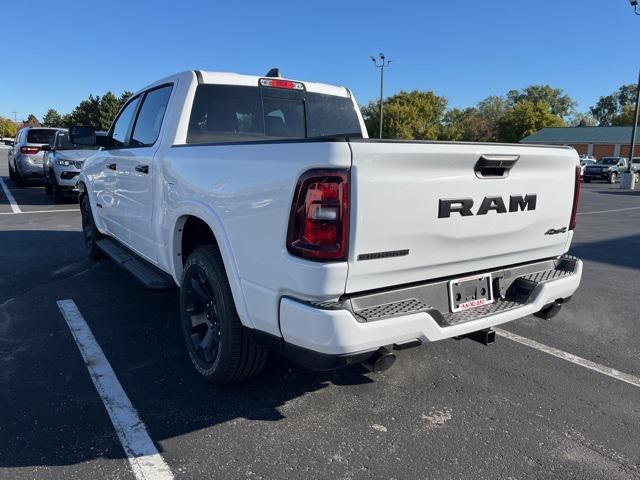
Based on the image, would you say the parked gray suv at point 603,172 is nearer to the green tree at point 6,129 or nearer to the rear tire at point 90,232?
the rear tire at point 90,232

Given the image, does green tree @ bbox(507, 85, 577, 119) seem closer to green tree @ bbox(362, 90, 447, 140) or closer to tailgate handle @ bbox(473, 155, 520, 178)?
green tree @ bbox(362, 90, 447, 140)

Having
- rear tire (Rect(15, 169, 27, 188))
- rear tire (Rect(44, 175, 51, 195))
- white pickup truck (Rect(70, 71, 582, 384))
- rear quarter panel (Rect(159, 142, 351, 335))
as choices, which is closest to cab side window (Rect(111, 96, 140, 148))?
white pickup truck (Rect(70, 71, 582, 384))

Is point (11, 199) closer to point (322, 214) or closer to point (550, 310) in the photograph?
point (322, 214)

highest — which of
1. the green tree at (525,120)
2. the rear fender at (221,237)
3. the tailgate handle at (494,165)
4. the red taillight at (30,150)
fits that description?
the green tree at (525,120)

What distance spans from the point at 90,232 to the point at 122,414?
417 centimetres

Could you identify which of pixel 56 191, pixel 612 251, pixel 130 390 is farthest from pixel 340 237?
pixel 56 191

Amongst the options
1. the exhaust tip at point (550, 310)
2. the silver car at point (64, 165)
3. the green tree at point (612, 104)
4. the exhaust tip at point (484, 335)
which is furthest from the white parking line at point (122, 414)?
the green tree at point (612, 104)

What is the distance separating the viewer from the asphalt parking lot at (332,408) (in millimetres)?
2516

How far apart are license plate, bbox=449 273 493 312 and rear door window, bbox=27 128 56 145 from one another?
15.5m

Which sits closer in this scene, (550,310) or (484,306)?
(484,306)

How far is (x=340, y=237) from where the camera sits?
226 cm

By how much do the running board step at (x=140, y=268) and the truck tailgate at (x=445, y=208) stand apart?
195cm

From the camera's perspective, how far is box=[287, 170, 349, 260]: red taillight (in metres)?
2.24

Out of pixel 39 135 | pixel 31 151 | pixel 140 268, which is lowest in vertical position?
pixel 140 268
